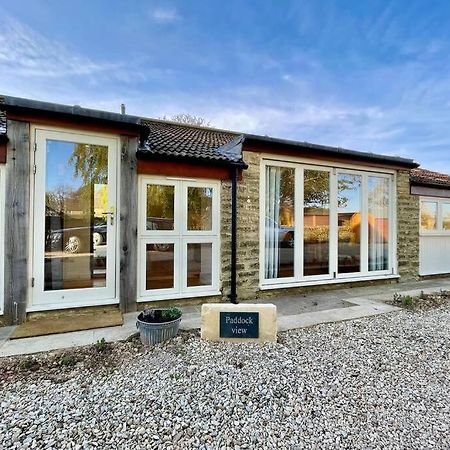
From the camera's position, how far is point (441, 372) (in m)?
3.18

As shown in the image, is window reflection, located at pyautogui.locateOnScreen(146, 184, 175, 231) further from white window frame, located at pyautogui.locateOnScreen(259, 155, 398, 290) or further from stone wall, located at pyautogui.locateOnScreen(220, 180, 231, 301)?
white window frame, located at pyautogui.locateOnScreen(259, 155, 398, 290)

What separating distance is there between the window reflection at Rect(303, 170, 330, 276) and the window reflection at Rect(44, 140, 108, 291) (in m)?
4.42

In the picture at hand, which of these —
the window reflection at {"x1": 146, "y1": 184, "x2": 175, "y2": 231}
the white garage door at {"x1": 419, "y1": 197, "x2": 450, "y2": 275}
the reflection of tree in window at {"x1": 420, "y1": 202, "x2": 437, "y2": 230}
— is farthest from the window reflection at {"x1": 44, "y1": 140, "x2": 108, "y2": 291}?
the reflection of tree in window at {"x1": 420, "y1": 202, "x2": 437, "y2": 230}

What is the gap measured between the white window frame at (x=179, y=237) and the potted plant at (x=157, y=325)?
4.18 ft

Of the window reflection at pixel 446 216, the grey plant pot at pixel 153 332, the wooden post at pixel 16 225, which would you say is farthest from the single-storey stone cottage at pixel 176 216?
the window reflection at pixel 446 216

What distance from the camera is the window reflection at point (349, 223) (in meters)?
7.12

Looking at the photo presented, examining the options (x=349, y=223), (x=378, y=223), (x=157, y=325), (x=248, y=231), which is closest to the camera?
(x=157, y=325)

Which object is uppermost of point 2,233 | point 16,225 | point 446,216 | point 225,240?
point 446,216

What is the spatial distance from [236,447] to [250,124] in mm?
14772

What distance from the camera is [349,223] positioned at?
285 inches

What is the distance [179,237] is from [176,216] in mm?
410

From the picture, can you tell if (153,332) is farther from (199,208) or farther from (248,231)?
(248,231)

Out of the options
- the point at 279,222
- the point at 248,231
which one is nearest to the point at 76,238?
the point at 248,231

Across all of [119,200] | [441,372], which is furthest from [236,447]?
[119,200]
